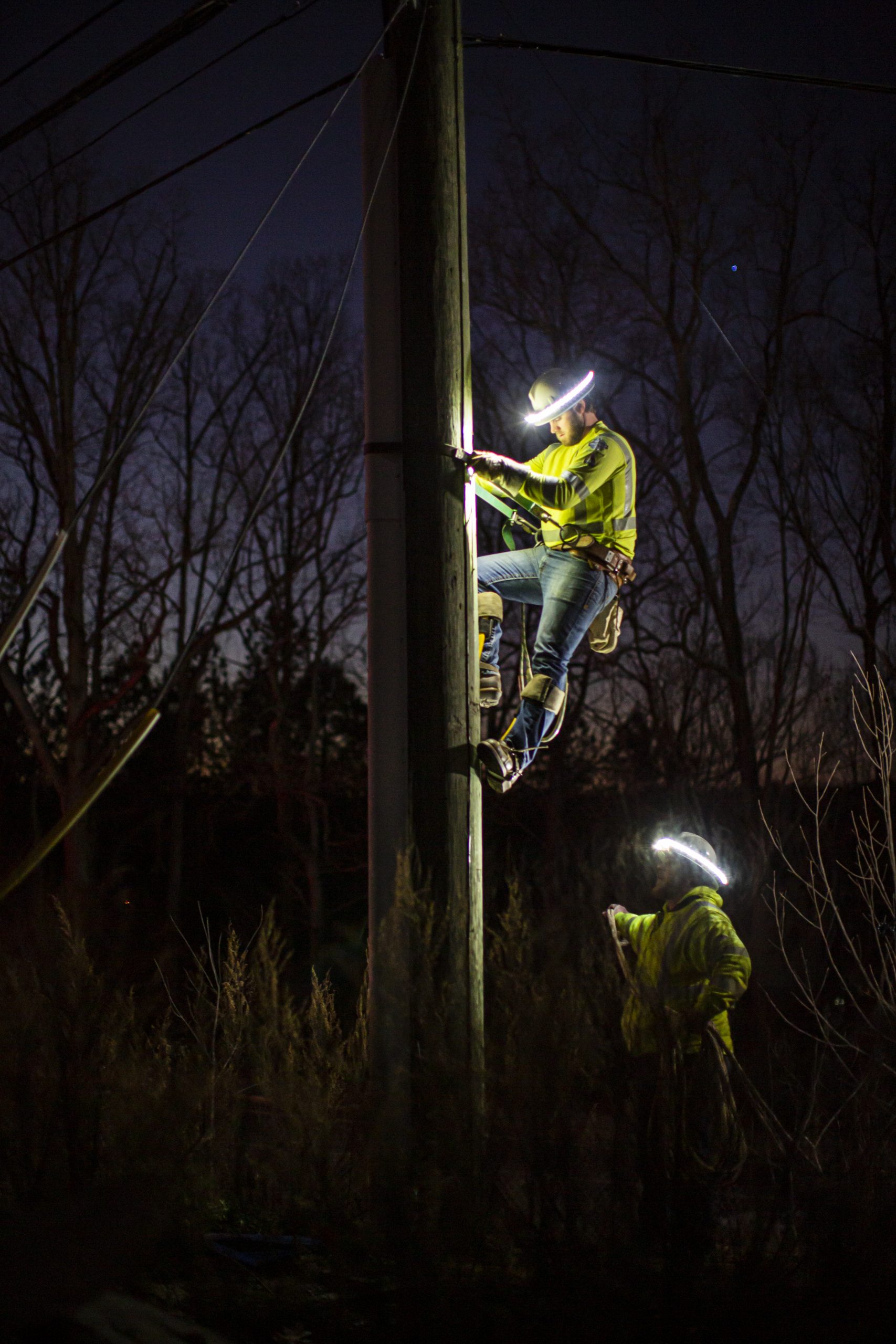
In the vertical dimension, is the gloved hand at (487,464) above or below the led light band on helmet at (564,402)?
below

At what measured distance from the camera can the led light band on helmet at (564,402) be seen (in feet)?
16.8

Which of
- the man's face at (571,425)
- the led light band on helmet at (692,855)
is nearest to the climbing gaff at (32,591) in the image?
the man's face at (571,425)

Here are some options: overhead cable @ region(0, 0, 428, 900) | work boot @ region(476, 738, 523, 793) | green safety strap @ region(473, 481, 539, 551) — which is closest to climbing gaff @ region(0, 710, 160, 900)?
overhead cable @ region(0, 0, 428, 900)

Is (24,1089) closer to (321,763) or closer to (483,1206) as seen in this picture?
(483,1206)

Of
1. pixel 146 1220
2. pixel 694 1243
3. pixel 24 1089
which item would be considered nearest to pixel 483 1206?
pixel 694 1243

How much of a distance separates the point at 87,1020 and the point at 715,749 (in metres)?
18.6

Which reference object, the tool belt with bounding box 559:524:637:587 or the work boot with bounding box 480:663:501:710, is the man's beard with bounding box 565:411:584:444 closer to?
the tool belt with bounding box 559:524:637:587

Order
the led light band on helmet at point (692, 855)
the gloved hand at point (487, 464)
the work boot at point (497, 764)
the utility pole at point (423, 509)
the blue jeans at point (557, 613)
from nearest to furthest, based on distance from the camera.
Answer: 1. the utility pole at point (423, 509)
2. the work boot at point (497, 764)
3. the gloved hand at point (487, 464)
4. the blue jeans at point (557, 613)
5. the led light band on helmet at point (692, 855)

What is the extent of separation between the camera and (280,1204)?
439cm

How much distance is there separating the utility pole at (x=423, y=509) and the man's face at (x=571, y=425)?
0.66m

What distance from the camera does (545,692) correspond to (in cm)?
513

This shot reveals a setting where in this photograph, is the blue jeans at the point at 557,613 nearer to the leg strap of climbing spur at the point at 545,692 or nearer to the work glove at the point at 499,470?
the leg strap of climbing spur at the point at 545,692

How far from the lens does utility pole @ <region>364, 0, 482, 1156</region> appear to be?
439 cm

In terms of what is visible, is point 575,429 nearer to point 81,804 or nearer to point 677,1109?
point 81,804
